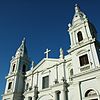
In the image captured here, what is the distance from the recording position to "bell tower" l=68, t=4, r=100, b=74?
20.6m

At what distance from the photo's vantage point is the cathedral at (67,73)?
19516 mm

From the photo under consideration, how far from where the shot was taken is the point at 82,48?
872 inches

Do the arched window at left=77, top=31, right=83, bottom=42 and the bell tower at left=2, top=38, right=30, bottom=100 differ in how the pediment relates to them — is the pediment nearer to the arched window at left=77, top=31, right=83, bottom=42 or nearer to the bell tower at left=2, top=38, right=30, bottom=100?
the bell tower at left=2, top=38, right=30, bottom=100

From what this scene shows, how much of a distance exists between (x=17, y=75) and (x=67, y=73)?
416 inches

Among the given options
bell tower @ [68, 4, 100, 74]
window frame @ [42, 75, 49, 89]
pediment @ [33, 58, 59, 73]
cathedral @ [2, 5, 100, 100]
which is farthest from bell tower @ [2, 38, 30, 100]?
bell tower @ [68, 4, 100, 74]

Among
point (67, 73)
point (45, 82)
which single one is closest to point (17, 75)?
point (45, 82)

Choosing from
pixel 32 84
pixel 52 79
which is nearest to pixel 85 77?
pixel 52 79

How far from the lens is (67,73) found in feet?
80.2

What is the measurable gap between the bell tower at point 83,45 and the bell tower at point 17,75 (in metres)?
12.3

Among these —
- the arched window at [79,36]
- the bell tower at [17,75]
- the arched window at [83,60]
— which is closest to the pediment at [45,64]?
the bell tower at [17,75]

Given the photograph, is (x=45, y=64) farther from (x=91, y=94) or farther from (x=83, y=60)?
(x=91, y=94)

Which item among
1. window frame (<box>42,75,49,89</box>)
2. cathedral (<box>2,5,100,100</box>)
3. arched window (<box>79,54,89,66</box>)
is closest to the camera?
cathedral (<box>2,5,100,100</box>)

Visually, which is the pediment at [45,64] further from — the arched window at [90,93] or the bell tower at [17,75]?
the arched window at [90,93]

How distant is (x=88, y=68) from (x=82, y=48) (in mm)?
3126
